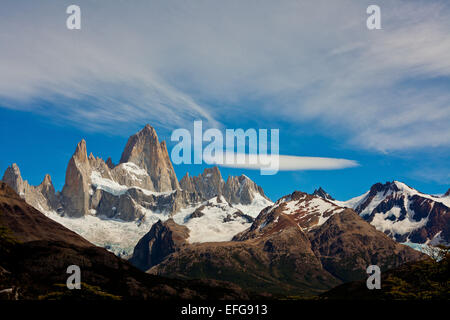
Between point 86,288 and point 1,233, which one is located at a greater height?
point 1,233
